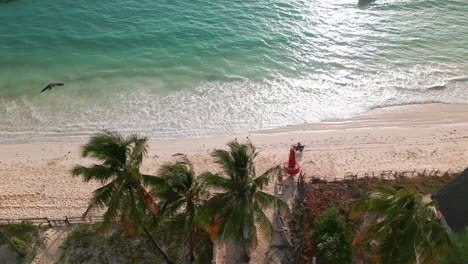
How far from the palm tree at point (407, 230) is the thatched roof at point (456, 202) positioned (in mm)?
4529

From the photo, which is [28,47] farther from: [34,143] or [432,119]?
[432,119]

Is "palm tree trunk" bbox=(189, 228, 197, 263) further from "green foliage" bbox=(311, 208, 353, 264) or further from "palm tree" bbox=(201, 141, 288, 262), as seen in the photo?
"green foliage" bbox=(311, 208, 353, 264)

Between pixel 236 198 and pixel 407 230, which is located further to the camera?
pixel 236 198

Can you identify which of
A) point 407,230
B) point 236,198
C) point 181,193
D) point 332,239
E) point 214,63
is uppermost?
point 214,63

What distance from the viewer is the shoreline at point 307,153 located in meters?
21.7

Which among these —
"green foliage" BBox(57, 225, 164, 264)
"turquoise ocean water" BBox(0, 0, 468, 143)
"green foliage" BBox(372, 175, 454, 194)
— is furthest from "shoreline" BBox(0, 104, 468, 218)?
"green foliage" BBox(57, 225, 164, 264)

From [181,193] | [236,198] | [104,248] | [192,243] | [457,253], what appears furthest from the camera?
[104,248]

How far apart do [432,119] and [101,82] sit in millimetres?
27960

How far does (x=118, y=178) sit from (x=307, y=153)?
14.6m

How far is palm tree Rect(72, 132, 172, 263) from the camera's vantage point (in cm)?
1334

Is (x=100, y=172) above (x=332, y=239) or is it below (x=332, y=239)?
above

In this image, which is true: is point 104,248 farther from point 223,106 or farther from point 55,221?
point 223,106

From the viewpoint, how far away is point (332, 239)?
16562 millimetres

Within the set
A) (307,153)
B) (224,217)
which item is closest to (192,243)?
(224,217)
